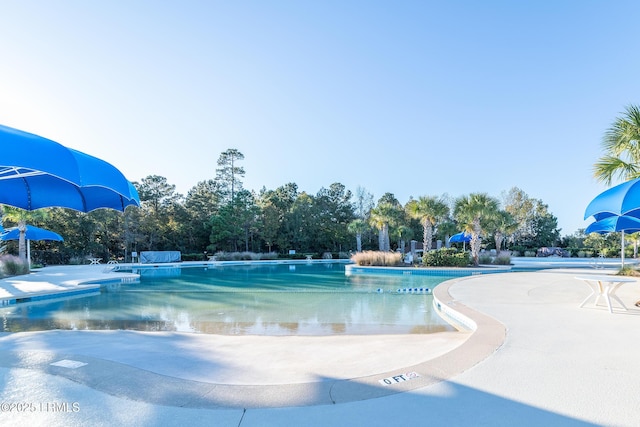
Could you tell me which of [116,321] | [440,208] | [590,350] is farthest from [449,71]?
[116,321]

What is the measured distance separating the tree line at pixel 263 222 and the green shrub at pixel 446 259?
1.01 meters

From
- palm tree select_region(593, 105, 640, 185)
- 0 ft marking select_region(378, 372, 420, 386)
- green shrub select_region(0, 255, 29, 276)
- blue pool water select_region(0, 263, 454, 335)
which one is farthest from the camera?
green shrub select_region(0, 255, 29, 276)

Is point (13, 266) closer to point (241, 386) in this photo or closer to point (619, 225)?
point (241, 386)

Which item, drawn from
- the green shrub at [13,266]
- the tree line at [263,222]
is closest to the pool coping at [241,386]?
the green shrub at [13,266]

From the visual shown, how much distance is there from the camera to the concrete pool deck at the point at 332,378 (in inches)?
89.0

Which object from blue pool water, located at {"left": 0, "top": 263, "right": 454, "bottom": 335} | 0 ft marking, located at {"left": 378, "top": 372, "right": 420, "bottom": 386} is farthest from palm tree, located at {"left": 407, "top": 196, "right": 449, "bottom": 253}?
0 ft marking, located at {"left": 378, "top": 372, "right": 420, "bottom": 386}

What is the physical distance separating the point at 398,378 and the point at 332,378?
54 cm

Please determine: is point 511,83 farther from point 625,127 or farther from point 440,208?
point 625,127

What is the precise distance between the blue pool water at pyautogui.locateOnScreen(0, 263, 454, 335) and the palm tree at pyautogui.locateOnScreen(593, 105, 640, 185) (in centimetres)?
487

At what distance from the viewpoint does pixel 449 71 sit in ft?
48.0

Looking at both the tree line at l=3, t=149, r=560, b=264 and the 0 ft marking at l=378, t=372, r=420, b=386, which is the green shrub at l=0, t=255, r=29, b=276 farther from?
the 0 ft marking at l=378, t=372, r=420, b=386

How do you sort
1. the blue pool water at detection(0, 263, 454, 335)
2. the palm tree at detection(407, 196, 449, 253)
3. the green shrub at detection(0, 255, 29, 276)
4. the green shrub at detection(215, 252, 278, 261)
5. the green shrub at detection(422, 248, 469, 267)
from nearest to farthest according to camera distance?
the blue pool water at detection(0, 263, 454, 335) < the green shrub at detection(0, 255, 29, 276) < the green shrub at detection(422, 248, 469, 267) < the palm tree at detection(407, 196, 449, 253) < the green shrub at detection(215, 252, 278, 261)

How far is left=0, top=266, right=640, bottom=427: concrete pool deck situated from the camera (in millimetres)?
2260

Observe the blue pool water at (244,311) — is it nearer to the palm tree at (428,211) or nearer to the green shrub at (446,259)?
the green shrub at (446,259)
